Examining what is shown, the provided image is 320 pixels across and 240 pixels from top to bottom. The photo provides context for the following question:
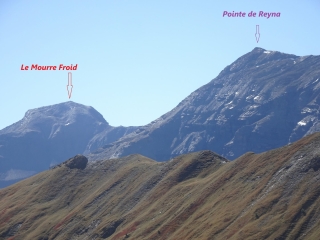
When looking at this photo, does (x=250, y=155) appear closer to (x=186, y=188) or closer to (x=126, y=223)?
(x=186, y=188)

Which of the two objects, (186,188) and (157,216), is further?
(186,188)

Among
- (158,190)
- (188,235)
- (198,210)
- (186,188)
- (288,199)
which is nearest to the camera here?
(288,199)

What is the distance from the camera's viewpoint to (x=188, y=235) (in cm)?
14262

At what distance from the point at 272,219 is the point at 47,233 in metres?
99.4

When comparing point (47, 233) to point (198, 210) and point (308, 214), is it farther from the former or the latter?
point (308, 214)

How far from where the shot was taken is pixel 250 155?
173250 mm

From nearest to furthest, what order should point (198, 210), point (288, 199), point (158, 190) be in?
point (288, 199) < point (198, 210) < point (158, 190)

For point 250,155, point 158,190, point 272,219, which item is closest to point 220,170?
point 250,155

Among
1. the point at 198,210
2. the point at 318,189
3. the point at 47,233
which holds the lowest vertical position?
the point at 47,233

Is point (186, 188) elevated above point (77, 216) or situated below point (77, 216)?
above

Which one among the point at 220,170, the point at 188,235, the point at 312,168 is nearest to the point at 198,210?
the point at 188,235

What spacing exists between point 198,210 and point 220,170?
26.5 m

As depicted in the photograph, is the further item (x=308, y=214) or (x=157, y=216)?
(x=157, y=216)

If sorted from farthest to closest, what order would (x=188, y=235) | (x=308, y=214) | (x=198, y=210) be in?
(x=198, y=210) → (x=188, y=235) → (x=308, y=214)
